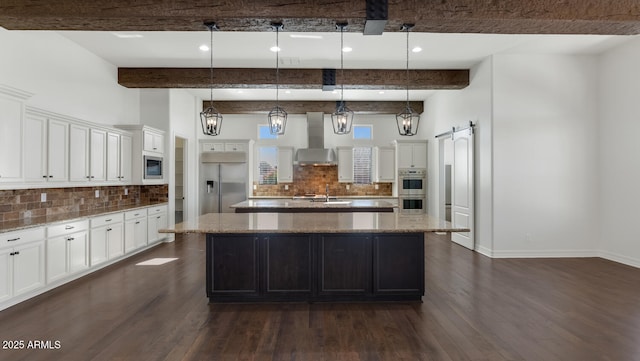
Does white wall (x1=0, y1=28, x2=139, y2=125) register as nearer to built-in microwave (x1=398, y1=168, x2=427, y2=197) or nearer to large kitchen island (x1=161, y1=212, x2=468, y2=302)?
large kitchen island (x1=161, y1=212, x2=468, y2=302)

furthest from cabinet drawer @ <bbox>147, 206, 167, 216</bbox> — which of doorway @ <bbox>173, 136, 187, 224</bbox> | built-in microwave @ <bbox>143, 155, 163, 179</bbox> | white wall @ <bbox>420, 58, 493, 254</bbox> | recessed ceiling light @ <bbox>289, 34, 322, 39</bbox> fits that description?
white wall @ <bbox>420, 58, 493, 254</bbox>

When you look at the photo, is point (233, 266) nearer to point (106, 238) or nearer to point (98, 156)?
point (106, 238)

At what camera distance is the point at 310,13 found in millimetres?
3494

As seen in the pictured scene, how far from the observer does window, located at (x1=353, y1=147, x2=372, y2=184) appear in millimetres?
10016

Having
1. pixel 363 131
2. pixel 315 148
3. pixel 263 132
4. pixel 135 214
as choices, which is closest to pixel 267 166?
pixel 263 132

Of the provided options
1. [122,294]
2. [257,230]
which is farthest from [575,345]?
[122,294]

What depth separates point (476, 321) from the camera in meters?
3.32

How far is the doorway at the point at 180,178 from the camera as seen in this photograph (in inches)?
331

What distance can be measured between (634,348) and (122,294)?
16.4ft

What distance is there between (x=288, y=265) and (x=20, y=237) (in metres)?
2.83

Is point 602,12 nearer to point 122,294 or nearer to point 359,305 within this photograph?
point 359,305

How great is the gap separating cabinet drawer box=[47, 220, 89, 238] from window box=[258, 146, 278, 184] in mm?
5445

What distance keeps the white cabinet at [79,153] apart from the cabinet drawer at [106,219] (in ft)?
2.00

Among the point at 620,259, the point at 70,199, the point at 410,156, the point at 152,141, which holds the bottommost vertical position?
the point at 620,259
